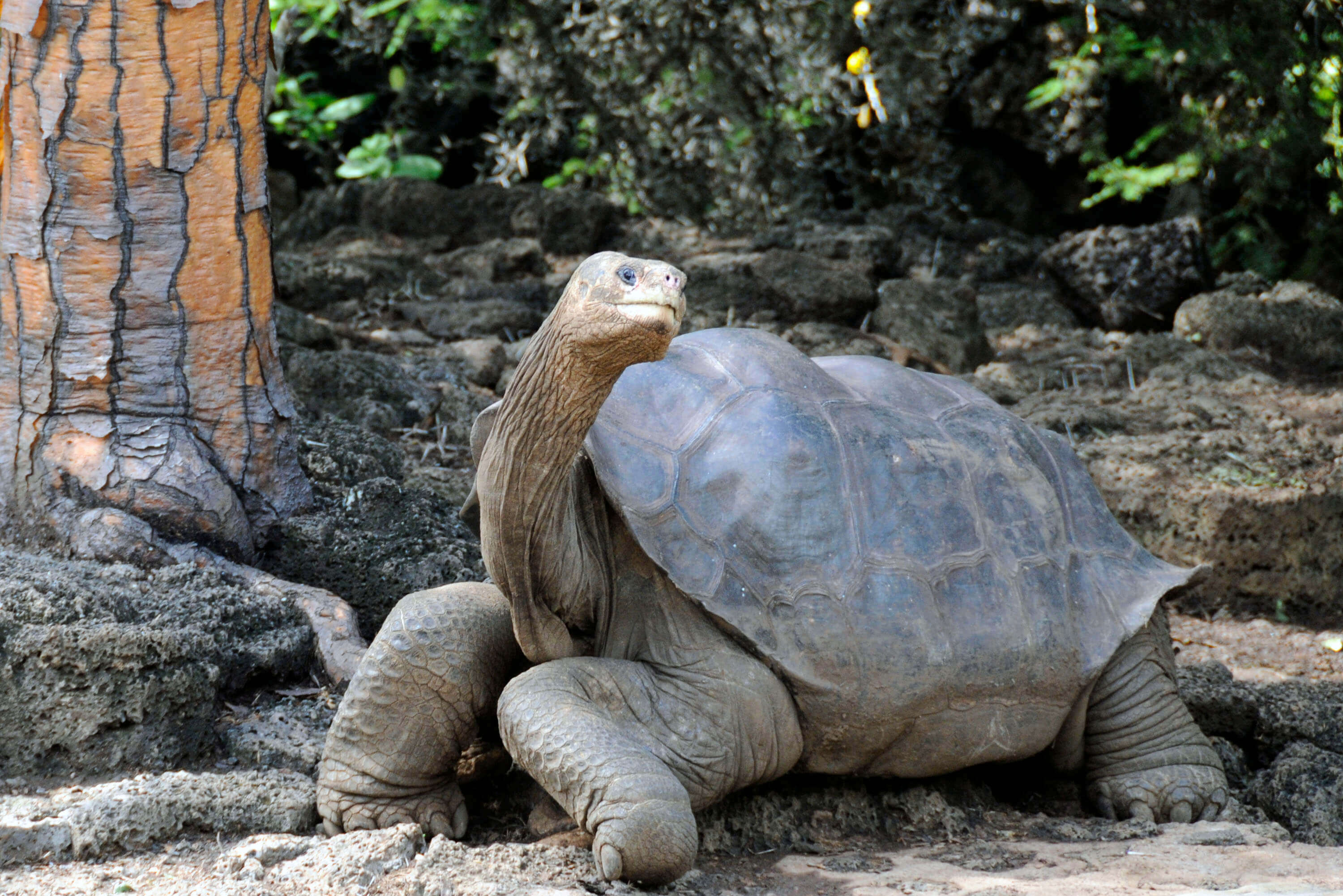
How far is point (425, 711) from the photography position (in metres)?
2.58

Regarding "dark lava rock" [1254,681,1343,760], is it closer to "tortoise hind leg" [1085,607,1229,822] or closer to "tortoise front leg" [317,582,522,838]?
"tortoise hind leg" [1085,607,1229,822]

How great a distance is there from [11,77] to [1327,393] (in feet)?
16.8

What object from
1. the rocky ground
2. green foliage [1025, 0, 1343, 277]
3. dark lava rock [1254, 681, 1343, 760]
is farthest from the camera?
green foliage [1025, 0, 1343, 277]

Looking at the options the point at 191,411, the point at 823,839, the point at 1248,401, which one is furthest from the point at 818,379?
the point at 1248,401

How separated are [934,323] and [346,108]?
4306 millimetres

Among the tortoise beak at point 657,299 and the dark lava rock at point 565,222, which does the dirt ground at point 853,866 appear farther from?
the dark lava rock at point 565,222

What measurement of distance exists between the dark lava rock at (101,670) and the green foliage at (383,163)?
5907 millimetres

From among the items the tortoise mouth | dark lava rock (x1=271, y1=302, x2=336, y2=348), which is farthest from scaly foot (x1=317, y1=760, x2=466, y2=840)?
dark lava rock (x1=271, y1=302, x2=336, y2=348)

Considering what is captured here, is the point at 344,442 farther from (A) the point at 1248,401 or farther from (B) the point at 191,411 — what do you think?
(A) the point at 1248,401

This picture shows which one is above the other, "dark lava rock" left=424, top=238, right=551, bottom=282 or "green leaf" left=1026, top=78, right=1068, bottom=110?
"green leaf" left=1026, top=78, right=1068, bottom=110

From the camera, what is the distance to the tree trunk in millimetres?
3049

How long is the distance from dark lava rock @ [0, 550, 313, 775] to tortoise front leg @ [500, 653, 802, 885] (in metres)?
0.74

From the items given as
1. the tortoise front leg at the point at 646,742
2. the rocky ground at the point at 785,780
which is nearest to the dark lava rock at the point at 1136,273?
the rocky ground at the point at 785,780

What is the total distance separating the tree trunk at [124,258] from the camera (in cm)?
305
